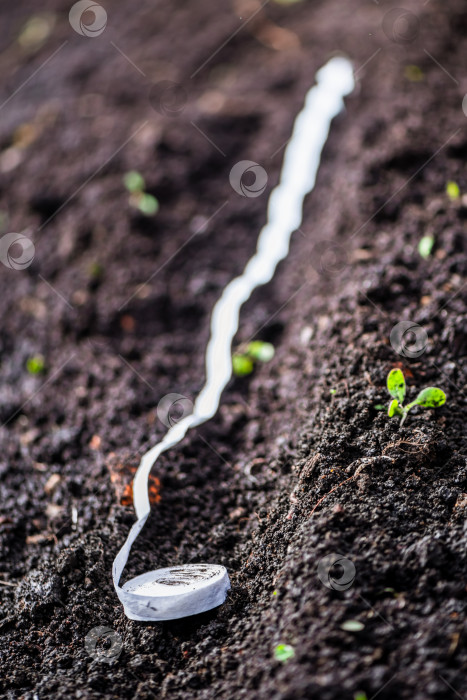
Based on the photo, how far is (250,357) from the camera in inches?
90.5

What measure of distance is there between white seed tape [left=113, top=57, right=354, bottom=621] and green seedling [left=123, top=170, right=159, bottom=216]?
1.81ft

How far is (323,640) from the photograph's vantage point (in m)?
1.17

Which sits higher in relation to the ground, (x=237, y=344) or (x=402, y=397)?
(x=237, y=344)

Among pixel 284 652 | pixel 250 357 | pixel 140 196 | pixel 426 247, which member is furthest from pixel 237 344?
pixel 284 652

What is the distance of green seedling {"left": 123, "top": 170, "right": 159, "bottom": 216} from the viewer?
2777mm

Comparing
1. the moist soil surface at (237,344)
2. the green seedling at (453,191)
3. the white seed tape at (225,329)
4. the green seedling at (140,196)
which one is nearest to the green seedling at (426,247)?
the moist soil surface at (237,344)

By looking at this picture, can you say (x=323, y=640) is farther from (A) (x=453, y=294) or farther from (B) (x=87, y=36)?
(B) (x=87, y=36)

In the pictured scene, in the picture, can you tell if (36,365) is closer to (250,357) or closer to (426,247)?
(250,357)

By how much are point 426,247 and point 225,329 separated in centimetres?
82

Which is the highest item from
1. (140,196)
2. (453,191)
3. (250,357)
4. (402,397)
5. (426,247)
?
(140,196)

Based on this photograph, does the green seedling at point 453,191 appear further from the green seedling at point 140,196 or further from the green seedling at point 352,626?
the green seedling at point 352,626

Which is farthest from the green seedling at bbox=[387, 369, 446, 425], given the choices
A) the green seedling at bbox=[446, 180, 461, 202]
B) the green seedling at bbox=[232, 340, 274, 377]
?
the green seedling at bbox=[446, 180, 461, 202]

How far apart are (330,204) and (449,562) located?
1.81 metres

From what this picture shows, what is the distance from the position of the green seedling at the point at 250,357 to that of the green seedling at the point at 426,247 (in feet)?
2.19
